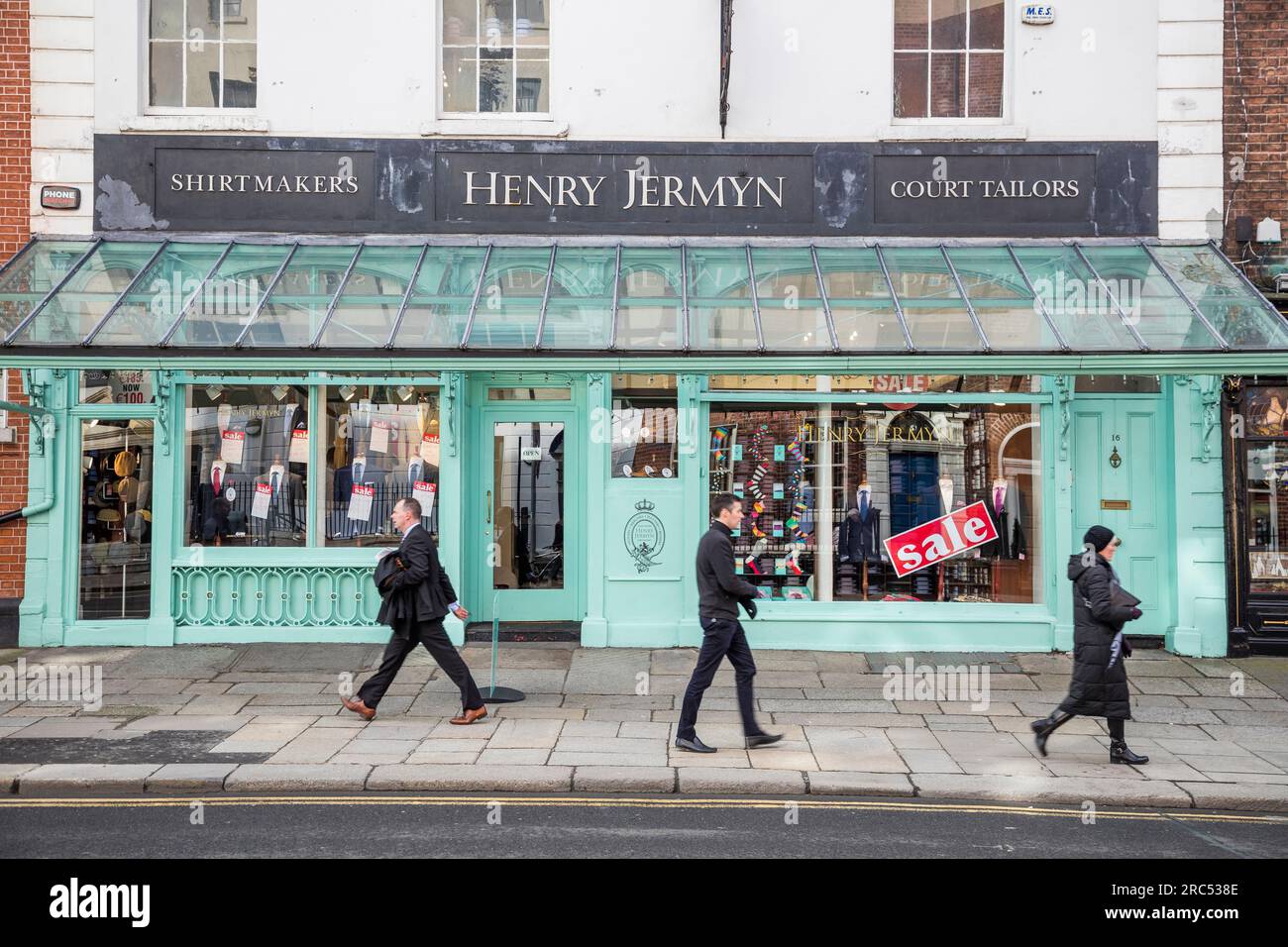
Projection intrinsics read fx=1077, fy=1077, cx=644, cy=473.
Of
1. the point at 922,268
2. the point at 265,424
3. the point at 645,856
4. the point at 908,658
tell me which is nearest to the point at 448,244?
the point at 265,424

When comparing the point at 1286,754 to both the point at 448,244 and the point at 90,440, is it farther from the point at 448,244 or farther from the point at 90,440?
the point at 90,440

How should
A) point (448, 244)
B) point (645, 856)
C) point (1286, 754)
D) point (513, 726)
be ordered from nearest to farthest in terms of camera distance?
point (645, 856), point (1286, 754), point (513, 726), point (448, 244)

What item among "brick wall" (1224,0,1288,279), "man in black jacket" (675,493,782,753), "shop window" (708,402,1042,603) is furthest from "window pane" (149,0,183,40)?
"brick wall" (1224,0,1288,279)

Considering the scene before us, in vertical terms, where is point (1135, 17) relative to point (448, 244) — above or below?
above

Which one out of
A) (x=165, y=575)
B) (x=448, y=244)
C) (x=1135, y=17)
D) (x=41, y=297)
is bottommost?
(x=165, y=575)

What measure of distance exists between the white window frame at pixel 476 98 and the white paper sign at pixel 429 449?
3.63 m

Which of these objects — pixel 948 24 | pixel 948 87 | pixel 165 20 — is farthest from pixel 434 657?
pixel 948 24

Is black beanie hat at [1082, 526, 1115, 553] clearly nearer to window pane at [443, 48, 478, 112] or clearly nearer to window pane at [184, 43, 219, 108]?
window pane at [443, 48, 478, 112]

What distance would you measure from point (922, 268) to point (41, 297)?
9.05 metres

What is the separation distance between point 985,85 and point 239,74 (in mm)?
8614

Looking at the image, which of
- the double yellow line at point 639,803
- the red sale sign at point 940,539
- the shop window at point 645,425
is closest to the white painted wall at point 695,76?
the shop window at point 645,425

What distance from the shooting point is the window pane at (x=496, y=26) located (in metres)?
12.5

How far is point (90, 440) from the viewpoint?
11.9m

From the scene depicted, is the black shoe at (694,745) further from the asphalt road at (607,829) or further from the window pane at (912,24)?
the window pane at (912,24)
